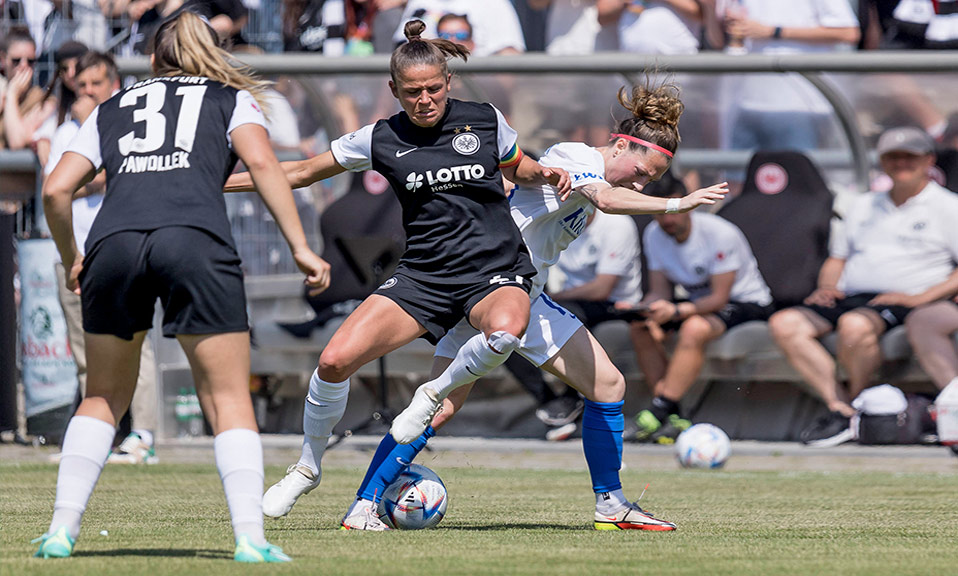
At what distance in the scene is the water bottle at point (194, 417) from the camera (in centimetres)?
1155

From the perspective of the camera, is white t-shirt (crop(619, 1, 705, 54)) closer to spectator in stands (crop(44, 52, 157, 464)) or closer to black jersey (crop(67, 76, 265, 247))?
spectator in stands (crop(44, 52, 157, 464))

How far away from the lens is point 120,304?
451 cm

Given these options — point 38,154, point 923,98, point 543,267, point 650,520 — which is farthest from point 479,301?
point 923,98

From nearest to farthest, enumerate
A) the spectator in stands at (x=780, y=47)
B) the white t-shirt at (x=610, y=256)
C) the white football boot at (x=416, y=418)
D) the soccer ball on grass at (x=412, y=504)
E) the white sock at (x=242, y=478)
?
the white sock at (x=242, y=478) → the white football boot at (x=416, y=418) → the soccer ball on grass at (x=412, y=504) → the white t-shirt at (x=610, y=256) → the spectator in stands at (x=780, y=47)

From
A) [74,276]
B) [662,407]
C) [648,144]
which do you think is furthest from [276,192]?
[662,407]

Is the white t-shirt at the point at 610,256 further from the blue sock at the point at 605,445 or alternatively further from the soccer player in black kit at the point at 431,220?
the soccer player in black kit at the point at 431,220

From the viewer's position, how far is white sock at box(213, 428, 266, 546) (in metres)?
4.41

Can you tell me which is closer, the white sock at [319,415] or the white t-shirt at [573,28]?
the white sock at [319,415]

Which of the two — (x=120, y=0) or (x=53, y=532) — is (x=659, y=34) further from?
(x=53, y=532)

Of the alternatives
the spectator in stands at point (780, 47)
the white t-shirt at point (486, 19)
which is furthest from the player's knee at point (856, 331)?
the white t-shirt at point (486, 19)

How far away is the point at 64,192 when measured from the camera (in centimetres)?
458

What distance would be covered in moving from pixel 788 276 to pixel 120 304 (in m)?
7.74

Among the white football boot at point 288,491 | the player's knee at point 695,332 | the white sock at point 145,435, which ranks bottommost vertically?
the white sock at point 145,435

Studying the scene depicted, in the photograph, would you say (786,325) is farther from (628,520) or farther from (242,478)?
(242,478)
